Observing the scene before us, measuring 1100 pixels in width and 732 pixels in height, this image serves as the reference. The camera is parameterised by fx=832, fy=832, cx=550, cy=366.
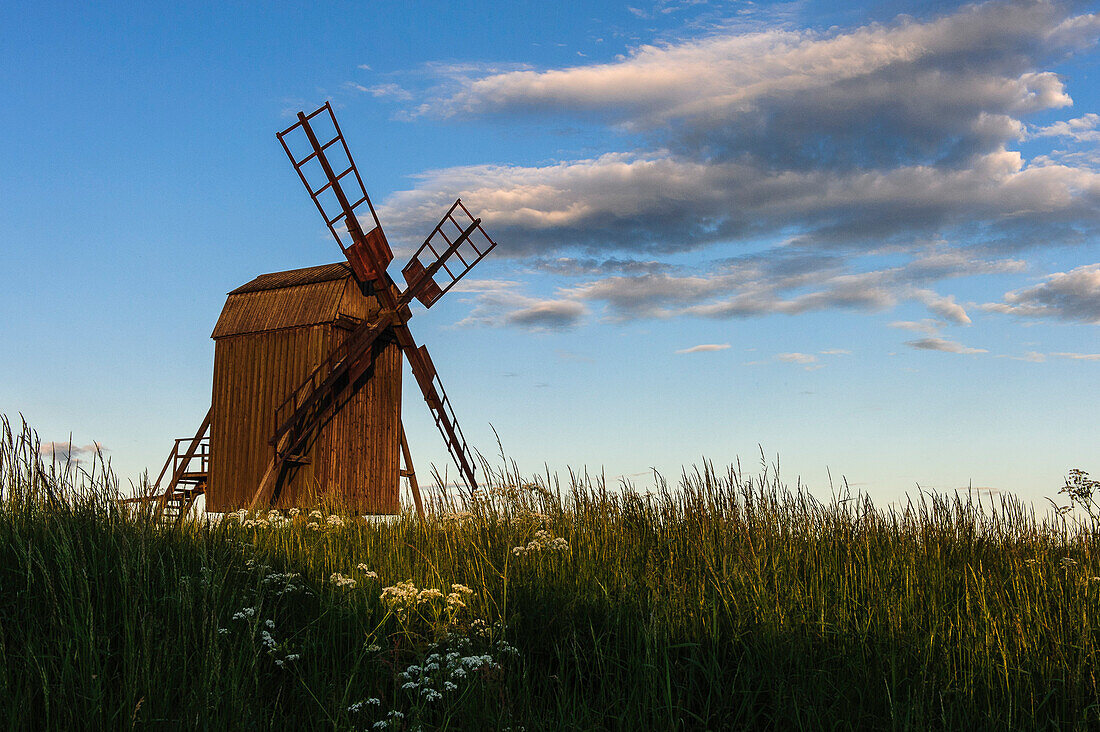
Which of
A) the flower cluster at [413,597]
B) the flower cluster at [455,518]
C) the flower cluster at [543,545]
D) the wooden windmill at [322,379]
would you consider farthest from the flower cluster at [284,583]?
the wooden windmill at [322,379]

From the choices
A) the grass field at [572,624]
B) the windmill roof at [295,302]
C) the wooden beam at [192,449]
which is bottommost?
the grass field at [572,624]

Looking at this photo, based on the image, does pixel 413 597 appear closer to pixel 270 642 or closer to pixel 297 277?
pixel 270 642

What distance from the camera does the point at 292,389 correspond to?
825 inches

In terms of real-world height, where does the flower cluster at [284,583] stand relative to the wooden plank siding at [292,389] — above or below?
below

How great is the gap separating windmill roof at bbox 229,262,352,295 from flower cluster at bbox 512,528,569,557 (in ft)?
52.3

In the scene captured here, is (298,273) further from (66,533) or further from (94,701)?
(94,701)

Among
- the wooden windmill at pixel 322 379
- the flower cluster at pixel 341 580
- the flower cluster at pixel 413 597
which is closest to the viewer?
the flower cluster at pixel 413 597

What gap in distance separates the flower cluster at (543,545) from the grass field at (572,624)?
0.12ft

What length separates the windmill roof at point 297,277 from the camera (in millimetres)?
21781

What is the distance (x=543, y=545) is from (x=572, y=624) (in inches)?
39.2

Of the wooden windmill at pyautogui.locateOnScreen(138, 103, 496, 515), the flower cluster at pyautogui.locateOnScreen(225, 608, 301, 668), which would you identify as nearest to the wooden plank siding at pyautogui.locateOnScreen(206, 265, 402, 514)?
the wooden windmill at pyautogui.locateOnScreen(138, 103, 496, 515)

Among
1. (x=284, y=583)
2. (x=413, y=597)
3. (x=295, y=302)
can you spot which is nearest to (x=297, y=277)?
(x=295, y=302)

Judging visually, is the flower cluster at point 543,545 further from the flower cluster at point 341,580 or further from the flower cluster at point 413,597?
the flower cluster at point 341,580

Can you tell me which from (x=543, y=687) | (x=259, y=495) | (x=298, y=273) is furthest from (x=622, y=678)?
(x=298, y=273)
